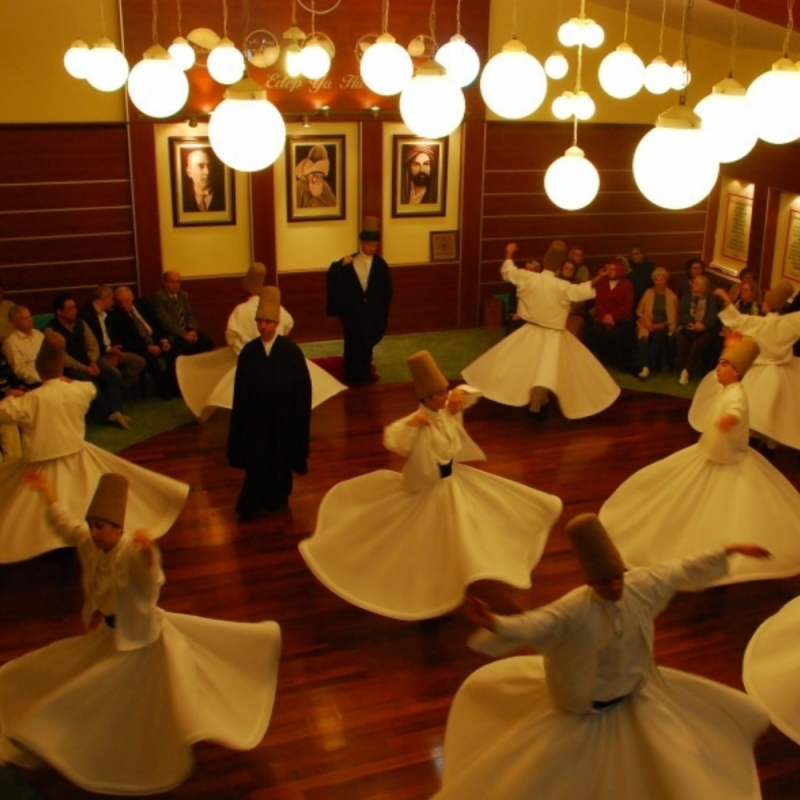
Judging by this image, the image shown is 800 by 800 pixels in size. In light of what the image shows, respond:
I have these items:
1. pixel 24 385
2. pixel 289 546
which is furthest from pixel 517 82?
pixel 24 385

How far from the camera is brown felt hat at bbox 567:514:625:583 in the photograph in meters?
3.86

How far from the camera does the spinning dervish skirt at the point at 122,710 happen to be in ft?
14.5

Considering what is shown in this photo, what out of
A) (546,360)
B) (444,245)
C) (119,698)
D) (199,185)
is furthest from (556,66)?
(119,698)

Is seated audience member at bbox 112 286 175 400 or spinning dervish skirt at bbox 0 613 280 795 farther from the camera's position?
seated audience member at bbox 112 286 175 400

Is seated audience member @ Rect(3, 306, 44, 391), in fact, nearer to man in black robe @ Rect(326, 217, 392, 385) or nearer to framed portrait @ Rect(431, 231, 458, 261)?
man in black robe @ Rect(326, 217, 392, 385)

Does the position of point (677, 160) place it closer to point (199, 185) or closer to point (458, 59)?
point (458, 59)

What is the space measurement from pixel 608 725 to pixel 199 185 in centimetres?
768

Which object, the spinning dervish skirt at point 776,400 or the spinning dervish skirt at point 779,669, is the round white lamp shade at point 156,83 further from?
the spinning dervish skirt at point 776,400

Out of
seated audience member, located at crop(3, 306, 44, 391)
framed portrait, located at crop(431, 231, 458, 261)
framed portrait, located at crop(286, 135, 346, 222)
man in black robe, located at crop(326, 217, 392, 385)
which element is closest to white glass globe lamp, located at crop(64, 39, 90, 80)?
seated audience member, located at crop(3, 306, 44, 391)

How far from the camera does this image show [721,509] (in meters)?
6.15

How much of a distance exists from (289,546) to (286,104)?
17.1 feet

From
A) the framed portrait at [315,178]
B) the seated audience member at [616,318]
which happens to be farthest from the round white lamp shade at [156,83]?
the seated audience member at [616,318]

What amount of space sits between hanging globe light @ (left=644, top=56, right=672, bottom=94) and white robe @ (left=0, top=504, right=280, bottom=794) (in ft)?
14.7

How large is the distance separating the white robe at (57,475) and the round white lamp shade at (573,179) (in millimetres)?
3152
